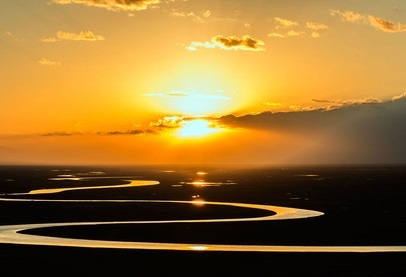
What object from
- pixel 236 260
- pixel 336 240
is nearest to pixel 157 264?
pixel 236 260

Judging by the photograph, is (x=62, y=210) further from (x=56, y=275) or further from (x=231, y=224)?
(x=56, y=275)

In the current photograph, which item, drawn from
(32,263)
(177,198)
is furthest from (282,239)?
(177,198)

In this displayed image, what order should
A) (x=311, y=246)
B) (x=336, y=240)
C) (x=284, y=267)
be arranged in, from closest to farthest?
(x=284, y=267) < (x=311, y=246) < (x=336, y=240)

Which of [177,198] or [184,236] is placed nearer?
[184,236]

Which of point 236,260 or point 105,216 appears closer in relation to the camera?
point 236,260

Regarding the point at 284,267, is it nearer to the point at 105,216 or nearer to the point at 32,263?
the point at 32,263

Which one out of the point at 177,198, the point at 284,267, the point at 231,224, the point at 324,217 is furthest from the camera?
the point at 177,198

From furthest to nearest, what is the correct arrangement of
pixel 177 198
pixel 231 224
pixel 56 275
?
pixel 177 198
pixel 231 224
pixel 56 275

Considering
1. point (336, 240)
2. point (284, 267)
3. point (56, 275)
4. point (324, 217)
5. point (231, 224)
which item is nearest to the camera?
point (56, 275)

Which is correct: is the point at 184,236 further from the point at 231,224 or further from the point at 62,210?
the point at 62,210
